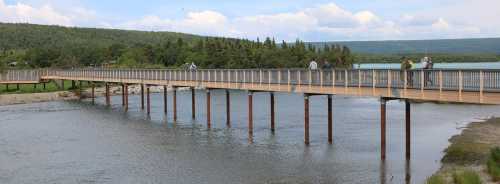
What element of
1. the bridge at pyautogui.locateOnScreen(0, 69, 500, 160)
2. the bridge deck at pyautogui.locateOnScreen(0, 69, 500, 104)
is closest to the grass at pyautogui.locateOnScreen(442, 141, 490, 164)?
the bridge at pyautogui.locateOnScreen(0, 69, 500, 160)

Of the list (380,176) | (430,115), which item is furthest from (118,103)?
(380,176)

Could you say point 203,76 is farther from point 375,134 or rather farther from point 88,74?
point 88,74

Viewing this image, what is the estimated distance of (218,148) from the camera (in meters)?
37.7

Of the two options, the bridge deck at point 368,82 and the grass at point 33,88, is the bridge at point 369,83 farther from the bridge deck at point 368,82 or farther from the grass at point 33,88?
the grass at point 33,88

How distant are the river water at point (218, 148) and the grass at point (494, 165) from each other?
2.91m

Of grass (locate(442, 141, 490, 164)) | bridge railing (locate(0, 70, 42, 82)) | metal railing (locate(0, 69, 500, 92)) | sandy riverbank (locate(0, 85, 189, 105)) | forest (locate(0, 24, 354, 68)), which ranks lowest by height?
grass (locate(442, 141, 490, 164))

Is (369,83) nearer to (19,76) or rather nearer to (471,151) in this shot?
(471,151)

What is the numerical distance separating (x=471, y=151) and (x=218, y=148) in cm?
1379

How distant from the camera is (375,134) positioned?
4212cm

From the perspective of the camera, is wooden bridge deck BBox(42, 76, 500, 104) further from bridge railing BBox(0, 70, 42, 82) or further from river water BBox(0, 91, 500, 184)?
bridge railing BBox(0, 70, 42, 82)

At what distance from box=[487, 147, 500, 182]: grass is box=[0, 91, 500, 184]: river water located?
9.53 ft

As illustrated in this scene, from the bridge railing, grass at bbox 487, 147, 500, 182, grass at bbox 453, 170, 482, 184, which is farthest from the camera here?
the bridge railing

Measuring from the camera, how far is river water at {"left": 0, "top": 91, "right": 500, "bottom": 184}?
97.3 ft

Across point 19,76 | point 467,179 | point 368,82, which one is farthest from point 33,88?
point 467,179
